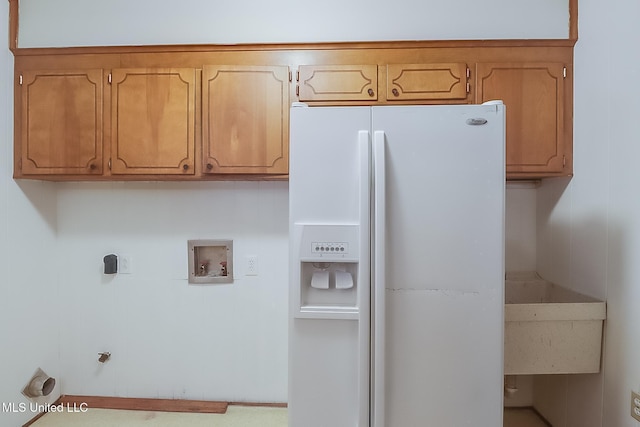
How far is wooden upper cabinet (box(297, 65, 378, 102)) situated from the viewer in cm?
162

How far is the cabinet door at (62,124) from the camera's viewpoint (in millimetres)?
1666

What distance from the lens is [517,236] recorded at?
1.91 metres

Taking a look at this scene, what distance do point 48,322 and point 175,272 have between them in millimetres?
765

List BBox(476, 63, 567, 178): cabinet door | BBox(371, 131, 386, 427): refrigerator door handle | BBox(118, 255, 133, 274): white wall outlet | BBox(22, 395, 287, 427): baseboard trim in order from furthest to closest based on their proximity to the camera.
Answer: BBox(118, 255, 133, 274): white wall outlet → BBox(22, 395, 287, 427): baseboard trim → BBox(476, 63, 567, 178): cabinet door → BBox(371, 131, 386, 427): refrigerator door handle

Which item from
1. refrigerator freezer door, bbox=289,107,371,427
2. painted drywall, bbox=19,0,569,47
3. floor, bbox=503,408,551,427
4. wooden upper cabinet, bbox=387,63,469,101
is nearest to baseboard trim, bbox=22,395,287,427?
refrigerator freezer door, bbox=289,107,371,427

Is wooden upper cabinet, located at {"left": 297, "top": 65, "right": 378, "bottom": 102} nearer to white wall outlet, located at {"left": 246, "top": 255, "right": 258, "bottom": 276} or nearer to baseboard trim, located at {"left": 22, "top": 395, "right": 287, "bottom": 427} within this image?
white wall outlet, located at {"left": 246, "top": 255, "right": 258, "bottom": 276}

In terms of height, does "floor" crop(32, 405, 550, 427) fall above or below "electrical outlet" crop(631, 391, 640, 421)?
below

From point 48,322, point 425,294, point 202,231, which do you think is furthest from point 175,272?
point 425,294

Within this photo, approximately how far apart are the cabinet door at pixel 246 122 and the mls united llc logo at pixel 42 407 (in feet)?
5.08

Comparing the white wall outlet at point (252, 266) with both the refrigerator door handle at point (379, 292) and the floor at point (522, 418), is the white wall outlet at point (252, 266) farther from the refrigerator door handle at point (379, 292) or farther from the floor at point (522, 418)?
the floor at point (522, 418)

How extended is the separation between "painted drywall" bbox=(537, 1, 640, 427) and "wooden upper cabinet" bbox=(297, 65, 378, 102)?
0.98 meters

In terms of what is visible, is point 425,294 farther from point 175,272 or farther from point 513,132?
point 175,272

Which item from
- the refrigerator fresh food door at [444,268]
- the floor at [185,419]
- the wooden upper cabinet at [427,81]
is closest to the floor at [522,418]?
the floor at [185,419]

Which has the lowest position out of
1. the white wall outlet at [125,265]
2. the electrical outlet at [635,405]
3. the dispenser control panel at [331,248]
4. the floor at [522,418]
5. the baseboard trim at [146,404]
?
the floor at [522,418]
